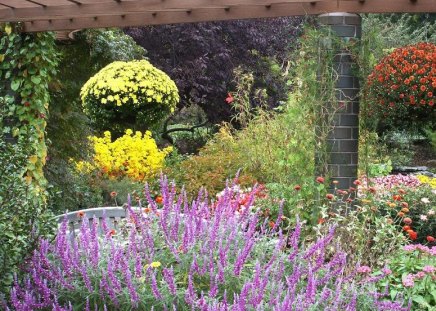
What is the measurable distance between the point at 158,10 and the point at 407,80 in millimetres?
6615

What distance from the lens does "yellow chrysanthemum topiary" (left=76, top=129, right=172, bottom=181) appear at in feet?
26.3

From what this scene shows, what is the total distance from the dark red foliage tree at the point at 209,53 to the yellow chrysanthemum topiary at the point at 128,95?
7.88ft

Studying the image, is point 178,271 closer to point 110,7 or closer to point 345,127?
point 345,127

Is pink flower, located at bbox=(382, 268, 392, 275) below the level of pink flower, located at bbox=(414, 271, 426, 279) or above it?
above

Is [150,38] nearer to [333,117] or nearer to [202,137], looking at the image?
[202,137]

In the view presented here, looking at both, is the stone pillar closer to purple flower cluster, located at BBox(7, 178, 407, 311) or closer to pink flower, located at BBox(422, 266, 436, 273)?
pink flower, located at BBox(422, 266, 436, 273)

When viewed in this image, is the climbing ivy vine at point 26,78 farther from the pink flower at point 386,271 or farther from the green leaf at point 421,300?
the green leaf at point 421,300

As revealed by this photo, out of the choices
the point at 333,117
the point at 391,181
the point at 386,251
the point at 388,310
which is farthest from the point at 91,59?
the point at 388,310

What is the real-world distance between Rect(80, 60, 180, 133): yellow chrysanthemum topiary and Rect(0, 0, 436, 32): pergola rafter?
12.1 ft

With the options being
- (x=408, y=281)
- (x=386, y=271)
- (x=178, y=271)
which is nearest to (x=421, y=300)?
(x=408, y=281)

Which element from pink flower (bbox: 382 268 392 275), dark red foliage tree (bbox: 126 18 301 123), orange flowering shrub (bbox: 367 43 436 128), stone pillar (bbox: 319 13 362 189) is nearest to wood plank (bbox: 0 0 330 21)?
stone pillar (bbox: 319 13 362 189)

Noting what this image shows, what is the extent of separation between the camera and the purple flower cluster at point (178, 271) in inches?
94.7

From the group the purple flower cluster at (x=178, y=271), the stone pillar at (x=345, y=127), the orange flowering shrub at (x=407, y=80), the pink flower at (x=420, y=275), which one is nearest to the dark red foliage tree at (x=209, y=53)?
the orange flowering shrub at (x=407, y=80)

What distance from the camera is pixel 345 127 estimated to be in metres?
5.16
